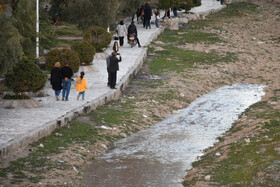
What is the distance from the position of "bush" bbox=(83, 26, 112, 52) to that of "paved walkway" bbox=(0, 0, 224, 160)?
4.00 feet

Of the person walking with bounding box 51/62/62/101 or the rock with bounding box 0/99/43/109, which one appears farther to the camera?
the person walking with bounding box 51/62/62/101

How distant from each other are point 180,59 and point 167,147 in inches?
574

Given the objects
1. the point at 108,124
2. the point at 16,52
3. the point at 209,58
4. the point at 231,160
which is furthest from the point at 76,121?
the point at 209,58

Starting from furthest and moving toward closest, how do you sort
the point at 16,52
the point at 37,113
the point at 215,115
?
the point at 215,115, the point at 37,113, the point at 16,52

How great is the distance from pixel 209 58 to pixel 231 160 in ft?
59.1

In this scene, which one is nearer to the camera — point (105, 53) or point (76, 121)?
point (76, 121)

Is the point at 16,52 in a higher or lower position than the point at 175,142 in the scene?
higher

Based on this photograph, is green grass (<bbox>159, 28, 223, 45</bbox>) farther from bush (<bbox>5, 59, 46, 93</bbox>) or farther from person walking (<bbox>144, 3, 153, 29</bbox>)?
bush (<bbox>5, 59, 46, 93</bbox>)

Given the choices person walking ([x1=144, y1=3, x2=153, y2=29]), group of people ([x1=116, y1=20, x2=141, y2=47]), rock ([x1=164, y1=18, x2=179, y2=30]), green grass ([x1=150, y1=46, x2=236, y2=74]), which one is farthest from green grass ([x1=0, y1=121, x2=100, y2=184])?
rock ([x1=164, y1=18, x2=179, y2=30])

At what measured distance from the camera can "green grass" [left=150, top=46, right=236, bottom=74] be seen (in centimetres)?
2760

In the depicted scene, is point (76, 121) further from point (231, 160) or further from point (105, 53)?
point (105, 53)

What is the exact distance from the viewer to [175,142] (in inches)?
662

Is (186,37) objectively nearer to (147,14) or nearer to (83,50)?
(147,14)

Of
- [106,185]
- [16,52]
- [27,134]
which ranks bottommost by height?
[106,185]
